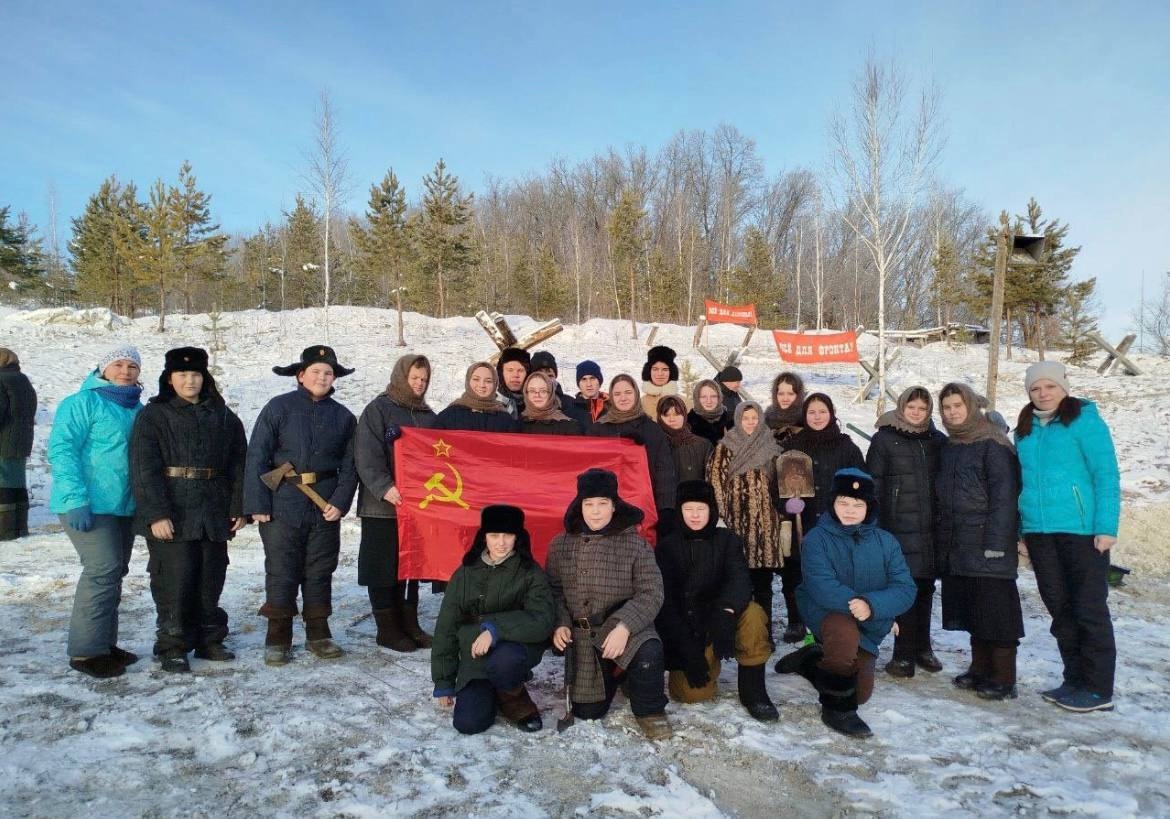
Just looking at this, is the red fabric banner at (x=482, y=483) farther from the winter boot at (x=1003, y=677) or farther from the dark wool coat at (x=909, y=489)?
the winter boot at (x=1003, y=677)

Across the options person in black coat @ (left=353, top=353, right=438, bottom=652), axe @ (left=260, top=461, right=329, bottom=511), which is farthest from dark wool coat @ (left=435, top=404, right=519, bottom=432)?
axe @ (left=260, top=461, right=329, bottom=511)

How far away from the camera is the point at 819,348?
62.1ft

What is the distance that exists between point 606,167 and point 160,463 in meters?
58.8

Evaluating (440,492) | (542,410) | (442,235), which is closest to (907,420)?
(542,410)

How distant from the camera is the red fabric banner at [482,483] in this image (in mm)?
4992

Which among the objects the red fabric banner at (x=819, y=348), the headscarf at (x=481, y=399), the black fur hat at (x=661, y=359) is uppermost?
the red fabric banner at (x=819, y=348)

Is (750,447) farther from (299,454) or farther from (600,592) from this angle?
(299,454)

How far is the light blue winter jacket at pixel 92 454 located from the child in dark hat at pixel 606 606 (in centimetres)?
291

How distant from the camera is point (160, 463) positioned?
4.34 m

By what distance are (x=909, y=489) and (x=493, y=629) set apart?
3035mm

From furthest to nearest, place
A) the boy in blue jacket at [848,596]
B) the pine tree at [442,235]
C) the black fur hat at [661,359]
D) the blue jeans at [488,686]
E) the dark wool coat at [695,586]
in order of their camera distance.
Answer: the pine tree at [442,235], the black fur hat at [661,359], the dark wool coat at [695,586], the boy in blue jacket at [848,596], the blue jeans at [488,686]

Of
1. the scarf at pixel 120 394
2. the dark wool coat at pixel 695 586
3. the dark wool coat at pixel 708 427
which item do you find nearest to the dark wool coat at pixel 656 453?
the dark wool coat at pixel 708 427

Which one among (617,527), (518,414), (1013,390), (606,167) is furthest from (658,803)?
(606,167)

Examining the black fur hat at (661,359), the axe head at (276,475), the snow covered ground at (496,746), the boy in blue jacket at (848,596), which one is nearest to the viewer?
the snow covered ground at (496,746)
